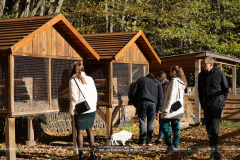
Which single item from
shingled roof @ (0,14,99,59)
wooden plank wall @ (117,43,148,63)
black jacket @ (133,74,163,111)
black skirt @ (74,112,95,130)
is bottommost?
black skirt @ (74,112,95,130)

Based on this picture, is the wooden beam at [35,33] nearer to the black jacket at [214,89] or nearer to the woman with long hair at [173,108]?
the woman with long hair at [173,108]

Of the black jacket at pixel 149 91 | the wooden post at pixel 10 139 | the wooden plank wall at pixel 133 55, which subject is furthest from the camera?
the wooden plank wall at pixel 133 55

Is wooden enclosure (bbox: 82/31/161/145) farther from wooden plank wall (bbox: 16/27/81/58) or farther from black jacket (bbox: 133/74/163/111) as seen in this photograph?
wooden plank wall (bbox: 16/27/81/58)

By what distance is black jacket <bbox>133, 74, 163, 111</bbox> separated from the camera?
8281 mm

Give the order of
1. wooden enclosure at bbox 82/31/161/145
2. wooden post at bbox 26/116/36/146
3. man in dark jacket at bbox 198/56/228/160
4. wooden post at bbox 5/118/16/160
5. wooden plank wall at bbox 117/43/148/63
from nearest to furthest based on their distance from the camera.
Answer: man in dark jacket at bbox 198/56/228/160 → wooden post at bbox 5/118/16/160 → wooden enclosure at bbox 82/31/161/145 → wooden plank wall at bbox 117/43/148/63 → wooden post at bbox 26/116/36/146

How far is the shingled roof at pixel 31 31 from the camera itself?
6430 mm

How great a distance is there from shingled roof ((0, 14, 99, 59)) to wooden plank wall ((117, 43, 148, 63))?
45.6 inches

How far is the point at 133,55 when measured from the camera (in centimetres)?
979

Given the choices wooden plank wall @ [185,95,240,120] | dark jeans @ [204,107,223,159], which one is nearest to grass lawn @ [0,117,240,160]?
dark jeans @ [204,107,223,159]

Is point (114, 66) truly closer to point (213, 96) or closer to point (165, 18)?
point (213, 96)

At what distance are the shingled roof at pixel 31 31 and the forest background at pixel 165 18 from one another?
7016 millimetres

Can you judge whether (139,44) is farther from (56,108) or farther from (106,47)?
(56,108)

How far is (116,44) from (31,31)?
3.12 m

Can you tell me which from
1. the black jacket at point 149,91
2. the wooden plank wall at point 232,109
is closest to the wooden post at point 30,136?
the black jacket at point 149,91
